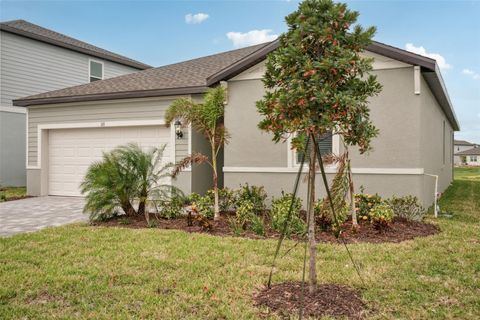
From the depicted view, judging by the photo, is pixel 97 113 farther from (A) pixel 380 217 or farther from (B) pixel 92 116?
(A) pixel 380 217

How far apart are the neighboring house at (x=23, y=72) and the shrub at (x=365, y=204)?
1375 cm

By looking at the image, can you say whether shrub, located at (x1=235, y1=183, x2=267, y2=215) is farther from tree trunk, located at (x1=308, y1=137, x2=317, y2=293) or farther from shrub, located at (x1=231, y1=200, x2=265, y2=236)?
tree trunk, located at (x1=308, y1=137, x2=317, y2=293)

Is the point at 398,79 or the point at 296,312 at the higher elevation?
the point at 398,79

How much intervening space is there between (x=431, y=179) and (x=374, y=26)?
8.39 meters

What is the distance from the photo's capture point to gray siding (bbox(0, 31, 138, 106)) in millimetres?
15422

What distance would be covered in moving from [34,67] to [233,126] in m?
11.3

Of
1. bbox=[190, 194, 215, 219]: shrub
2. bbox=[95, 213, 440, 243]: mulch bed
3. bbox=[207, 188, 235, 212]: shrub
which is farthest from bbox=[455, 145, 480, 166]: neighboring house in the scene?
bbox=[190, 194, 215, 219]: shrub

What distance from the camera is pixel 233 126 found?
30.7ft

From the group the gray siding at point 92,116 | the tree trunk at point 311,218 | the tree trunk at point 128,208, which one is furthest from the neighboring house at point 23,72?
the tree trunk at point 311,218

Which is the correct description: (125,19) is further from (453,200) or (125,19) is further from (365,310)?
(365,310)

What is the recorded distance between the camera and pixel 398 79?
7906mm

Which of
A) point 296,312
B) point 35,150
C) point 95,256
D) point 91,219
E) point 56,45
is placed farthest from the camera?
point 56,45

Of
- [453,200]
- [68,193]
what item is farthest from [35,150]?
[453,200]

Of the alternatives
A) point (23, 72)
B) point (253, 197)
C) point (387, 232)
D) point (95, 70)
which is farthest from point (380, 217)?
point (95, 70)
